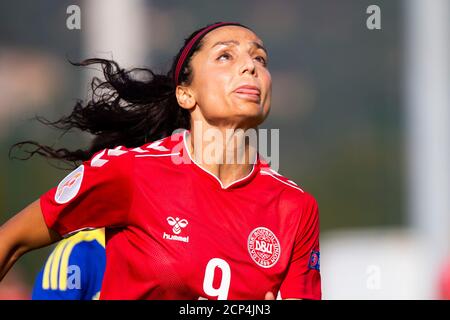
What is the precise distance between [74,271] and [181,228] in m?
1.01

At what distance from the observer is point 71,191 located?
3523 mm

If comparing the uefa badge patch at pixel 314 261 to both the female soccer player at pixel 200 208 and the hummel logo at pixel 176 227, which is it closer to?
the female soccer player at pixel 200 208

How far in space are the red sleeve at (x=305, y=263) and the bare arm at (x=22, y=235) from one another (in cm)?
99

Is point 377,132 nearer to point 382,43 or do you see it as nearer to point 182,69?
point 382,43

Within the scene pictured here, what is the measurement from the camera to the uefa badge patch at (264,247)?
3.56m

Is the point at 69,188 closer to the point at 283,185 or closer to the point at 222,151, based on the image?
the point at 222,151

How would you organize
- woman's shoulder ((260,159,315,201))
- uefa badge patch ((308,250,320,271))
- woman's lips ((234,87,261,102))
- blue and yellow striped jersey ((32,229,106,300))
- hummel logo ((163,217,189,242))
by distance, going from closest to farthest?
hummel logo ((163,217,189,242)) < woman's lips ((234,87,261,102)) < uefa badge patch ((308,250,320,271)) < woman's shoulder ((260,159,315,201)) < blue and yellow striped jersey ((32,229,106,300))

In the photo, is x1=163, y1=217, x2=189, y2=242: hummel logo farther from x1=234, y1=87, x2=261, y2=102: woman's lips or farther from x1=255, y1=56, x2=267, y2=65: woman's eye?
x1=255, y1=56, x2=267, y2=65: woman's eye

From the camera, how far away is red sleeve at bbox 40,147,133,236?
350 centimetres

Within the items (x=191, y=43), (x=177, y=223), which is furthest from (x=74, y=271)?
(x=191, y=43)

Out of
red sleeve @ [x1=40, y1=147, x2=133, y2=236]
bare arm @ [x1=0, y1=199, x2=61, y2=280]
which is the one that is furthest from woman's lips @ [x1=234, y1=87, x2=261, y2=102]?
bare arm @ [x1=0, y1=199, x2=61, y2=280]

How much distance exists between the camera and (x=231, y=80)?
3635 mm

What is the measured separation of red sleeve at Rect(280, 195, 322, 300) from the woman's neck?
339 mm
